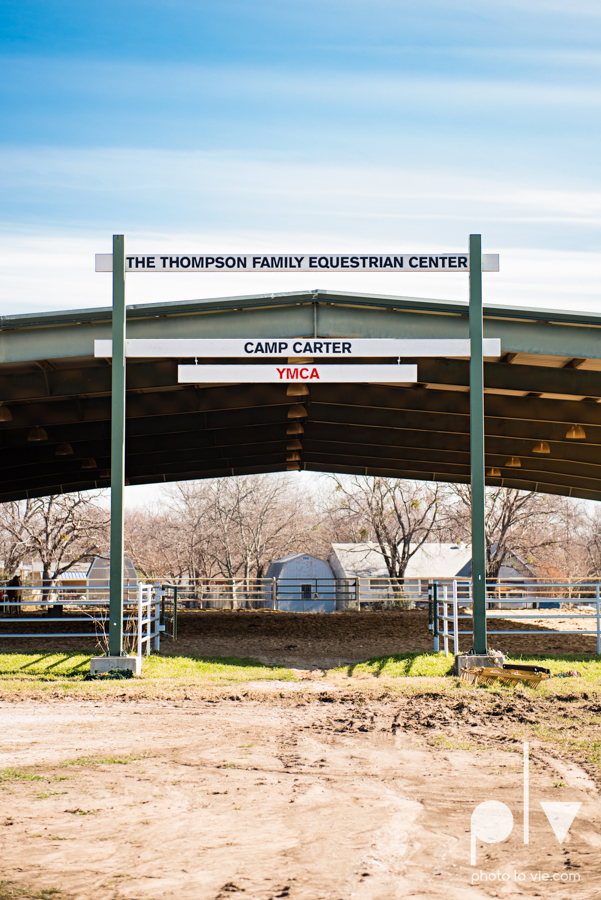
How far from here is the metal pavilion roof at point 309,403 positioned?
1336 centimetres

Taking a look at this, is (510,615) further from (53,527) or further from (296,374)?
(53,527)

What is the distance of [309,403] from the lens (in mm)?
19875

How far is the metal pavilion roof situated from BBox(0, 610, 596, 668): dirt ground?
5.08 m

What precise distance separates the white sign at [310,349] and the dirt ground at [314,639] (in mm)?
5580

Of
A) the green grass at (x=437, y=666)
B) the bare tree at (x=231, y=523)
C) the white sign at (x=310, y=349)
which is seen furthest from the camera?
the bare tree at (x=231, y=523)

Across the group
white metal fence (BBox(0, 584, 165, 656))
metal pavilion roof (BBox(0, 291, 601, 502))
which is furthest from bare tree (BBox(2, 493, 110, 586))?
metal pavilion roof (BBox(0, 291, 601, 502))

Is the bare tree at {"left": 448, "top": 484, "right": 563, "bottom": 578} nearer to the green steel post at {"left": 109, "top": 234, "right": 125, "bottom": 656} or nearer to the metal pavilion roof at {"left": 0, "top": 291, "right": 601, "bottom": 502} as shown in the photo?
the metal pavilion roof at {"left": 0, "top": 291, "right": 601, "bottom": 502}

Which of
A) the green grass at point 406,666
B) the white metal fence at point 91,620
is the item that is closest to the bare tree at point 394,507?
the white metal fence at point 91,620

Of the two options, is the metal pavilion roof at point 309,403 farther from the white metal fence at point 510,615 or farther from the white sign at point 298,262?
the white metal fence at point 510,615

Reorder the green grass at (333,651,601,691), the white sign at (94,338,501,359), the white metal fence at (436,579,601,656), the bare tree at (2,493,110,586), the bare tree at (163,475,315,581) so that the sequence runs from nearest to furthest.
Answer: the green grass at (333,651,601,691) < the white sign at (94,338,501,359) < the white metal fence at (436,579,601,656) < the bare tree at (2,493,110,586) < the bare tree at (163,475,315,581)

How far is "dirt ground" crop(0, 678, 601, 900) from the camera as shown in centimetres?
425

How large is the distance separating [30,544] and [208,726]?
1351 inches

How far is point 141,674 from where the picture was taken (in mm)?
12578

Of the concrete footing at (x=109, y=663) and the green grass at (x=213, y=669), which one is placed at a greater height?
the concrete footing at (x=109, y=663)
